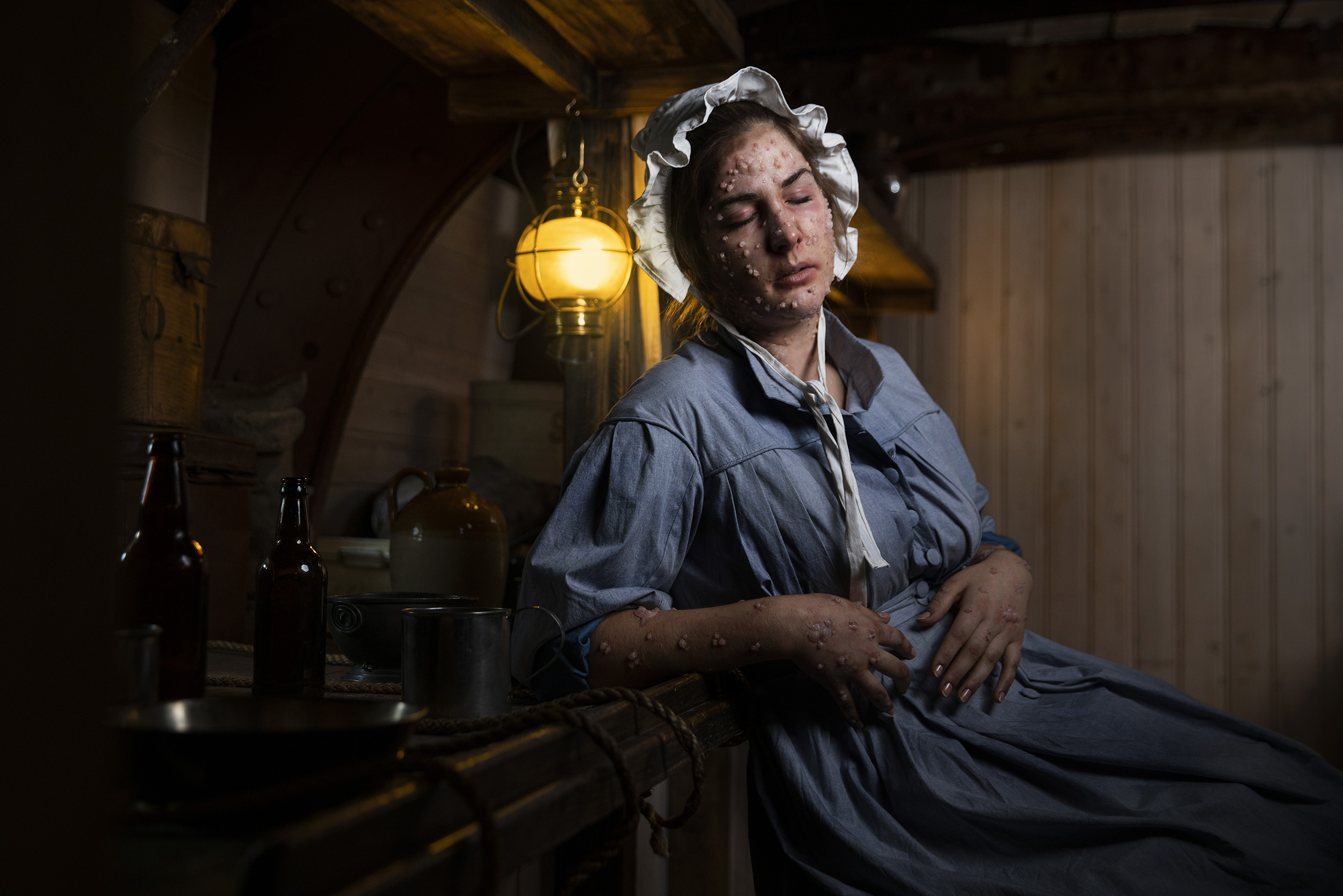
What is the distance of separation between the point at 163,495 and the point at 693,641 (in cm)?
61

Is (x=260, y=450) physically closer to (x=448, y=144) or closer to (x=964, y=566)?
(x=448, y=144)

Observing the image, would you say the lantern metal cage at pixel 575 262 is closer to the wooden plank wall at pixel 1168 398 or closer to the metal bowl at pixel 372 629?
the metal bowl at pixel 372 629

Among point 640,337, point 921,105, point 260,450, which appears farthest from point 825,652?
point 921,105

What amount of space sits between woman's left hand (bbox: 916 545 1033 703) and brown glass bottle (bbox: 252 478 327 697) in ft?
2.59

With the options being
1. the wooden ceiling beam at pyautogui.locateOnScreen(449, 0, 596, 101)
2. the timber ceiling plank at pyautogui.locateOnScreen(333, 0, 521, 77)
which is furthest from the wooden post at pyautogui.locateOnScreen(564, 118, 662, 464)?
the timber ceiling plank at pyautogui.locateOnScreen(333, 0, 521, 77)

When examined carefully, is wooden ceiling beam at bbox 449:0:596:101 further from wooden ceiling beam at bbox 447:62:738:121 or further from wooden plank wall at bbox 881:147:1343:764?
wooden plank wall at bbox 881:147:1343:764

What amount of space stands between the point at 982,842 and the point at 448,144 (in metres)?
2.47

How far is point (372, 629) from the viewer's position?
4.61 feet

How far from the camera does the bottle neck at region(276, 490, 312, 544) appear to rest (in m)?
Answer: 1.19

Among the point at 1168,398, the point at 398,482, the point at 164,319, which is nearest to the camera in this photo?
the point at 164,319

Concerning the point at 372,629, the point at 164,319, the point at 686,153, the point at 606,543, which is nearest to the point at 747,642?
the point at 606,543

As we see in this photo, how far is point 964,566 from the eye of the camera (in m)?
1.53

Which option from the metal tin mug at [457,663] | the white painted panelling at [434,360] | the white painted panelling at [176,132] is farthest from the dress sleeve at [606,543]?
the white painted panelling at [434,360]

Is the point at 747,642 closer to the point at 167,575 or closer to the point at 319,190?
the point at 167,575
